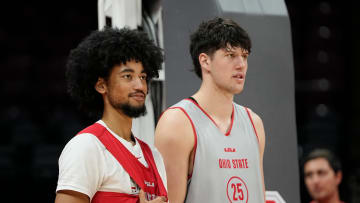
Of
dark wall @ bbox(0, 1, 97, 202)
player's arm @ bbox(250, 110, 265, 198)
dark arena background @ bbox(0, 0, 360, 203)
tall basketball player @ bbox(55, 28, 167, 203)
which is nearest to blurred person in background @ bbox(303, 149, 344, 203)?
player's arm @ bbox(250, 110, 265, 198)

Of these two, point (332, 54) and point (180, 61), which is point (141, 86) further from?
point (332, 54)

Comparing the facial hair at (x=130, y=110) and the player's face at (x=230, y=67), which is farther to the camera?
the player's face at (x=230, y=67)

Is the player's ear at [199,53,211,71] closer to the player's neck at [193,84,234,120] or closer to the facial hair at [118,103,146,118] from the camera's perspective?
the player's neck at [193,84,234,120]

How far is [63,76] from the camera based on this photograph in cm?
1058

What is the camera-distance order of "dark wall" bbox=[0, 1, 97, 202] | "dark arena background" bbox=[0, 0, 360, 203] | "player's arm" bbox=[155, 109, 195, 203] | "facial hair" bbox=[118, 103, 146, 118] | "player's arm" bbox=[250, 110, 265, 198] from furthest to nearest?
"dark arena background" bbox=[0, 0, 360, 203] → "dark wall" bbox=[0, 1, 97, 202] → "player's arm" bbox=[250, 110, 265, 198] → "player's arm" bbox=[155, 109, 195, 203] → "facial hair" bbox=[118, 103, 146, 118]

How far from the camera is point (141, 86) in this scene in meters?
2.11

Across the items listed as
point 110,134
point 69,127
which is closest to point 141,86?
point 110,134

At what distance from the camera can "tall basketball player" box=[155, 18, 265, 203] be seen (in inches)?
103

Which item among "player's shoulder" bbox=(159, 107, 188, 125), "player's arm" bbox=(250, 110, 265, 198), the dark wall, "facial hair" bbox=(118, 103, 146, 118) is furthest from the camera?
the dark wall

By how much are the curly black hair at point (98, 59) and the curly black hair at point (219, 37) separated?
570 mm

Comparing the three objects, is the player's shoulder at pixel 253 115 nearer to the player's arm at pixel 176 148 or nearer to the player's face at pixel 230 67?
the player's face at pixel 230 67

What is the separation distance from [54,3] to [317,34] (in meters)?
5.66

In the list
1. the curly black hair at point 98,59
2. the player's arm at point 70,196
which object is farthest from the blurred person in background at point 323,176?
the player's arm at point 70,196

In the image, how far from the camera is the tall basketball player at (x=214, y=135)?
2604 mm
